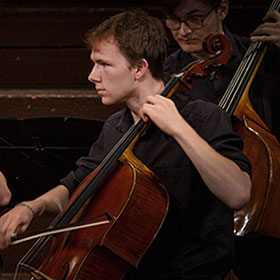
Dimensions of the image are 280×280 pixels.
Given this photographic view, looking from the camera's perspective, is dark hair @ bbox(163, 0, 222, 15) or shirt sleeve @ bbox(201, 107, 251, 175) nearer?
shirt sleeve @ bbox(201, 107, 251, 175)

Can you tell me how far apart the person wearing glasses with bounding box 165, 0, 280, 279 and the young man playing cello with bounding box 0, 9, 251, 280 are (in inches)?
13.8

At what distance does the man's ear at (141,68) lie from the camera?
1.49m

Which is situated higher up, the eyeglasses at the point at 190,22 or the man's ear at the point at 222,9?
the man's ear at the point at 222,9

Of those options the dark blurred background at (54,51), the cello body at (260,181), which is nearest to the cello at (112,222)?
the cello body at (260,181)

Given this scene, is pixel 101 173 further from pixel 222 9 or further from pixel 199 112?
pixel 222 9

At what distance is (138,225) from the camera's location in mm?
1179

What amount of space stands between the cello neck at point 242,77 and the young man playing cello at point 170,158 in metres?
0.22

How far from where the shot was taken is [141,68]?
1501mm

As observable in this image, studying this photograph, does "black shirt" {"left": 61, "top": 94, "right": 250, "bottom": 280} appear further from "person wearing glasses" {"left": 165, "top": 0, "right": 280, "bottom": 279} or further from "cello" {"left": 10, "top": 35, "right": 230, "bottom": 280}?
"person wearing glasses" {"left": 165, "top": 0, "right": 280, "bottom": 279}

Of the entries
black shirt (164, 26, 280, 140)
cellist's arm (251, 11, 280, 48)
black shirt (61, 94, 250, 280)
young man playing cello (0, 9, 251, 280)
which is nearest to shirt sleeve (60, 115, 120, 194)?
young man playing cello (0, 9, 251, 280)

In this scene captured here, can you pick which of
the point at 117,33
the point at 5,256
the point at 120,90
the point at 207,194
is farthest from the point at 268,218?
the point at 5,256

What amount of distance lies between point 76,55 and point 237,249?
1403mm

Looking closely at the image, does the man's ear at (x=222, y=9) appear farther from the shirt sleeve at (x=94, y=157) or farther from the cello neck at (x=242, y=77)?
the shirt sleeve at (x=94, y=157)

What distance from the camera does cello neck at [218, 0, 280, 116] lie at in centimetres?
161
